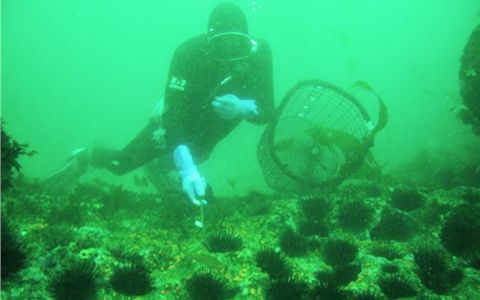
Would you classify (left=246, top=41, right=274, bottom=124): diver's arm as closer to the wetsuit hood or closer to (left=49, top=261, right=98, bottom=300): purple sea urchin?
the wetsuit hood

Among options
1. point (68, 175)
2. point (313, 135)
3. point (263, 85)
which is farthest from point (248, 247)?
point (68, 175)

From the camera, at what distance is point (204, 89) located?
8500mm

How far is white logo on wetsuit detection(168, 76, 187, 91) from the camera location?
8195 millimetres

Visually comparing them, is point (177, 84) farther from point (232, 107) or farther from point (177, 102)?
point (232, 107)

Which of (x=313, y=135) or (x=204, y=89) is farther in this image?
(x=204, y=89)

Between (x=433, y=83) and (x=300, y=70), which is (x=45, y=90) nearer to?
(x=300, y=70)

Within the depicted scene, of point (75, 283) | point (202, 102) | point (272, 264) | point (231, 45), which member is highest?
point (231, 45)

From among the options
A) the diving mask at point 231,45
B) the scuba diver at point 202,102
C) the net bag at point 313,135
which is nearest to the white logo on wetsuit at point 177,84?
the scuba diver at point 202,102

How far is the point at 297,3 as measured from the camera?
520ft

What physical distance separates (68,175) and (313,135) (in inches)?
250

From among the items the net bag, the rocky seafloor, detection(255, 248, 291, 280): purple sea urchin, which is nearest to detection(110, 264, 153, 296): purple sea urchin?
the rocky seafloor

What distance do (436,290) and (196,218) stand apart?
3716 mm

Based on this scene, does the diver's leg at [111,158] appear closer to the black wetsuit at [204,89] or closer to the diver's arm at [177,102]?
the black wetsuit at [204,89]

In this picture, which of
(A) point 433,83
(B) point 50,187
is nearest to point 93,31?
Result: (A) point 433,83
